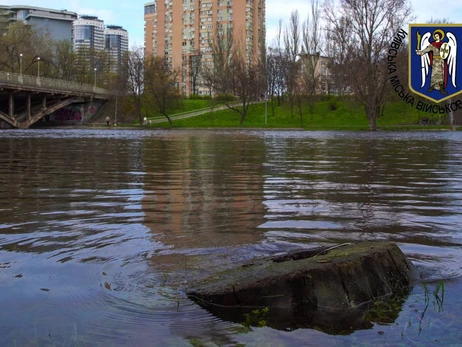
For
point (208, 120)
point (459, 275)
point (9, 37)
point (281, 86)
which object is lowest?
point (459, 275)

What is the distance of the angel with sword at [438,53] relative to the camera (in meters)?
28.2

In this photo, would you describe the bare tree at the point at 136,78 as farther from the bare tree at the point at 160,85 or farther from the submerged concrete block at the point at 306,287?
the submerged concrete block at the point at 306,287

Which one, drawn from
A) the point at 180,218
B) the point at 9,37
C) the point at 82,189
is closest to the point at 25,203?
the point at 82,189

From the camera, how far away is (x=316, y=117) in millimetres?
68125

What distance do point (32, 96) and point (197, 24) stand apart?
66.5m

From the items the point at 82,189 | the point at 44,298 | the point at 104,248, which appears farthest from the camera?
the point at 82,189

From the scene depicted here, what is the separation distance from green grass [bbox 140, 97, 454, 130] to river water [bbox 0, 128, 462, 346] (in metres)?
49.4

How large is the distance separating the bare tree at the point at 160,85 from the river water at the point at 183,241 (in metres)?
59.9

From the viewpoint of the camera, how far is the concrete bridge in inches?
2138

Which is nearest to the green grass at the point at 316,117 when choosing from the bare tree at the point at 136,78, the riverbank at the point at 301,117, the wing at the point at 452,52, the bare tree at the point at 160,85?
the riverbank at the point at 301,117

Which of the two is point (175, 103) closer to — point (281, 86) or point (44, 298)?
point (281, 86)

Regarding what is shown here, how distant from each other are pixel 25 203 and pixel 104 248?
3.24m

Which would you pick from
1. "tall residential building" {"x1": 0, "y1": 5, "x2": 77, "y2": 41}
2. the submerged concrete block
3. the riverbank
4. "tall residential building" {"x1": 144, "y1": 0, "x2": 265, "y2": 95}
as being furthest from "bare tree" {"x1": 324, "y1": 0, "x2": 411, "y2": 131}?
"tall residential building" {"x1": 0, "y1": 5, "x2": 77, "y2": 41}

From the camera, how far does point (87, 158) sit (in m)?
16.9
